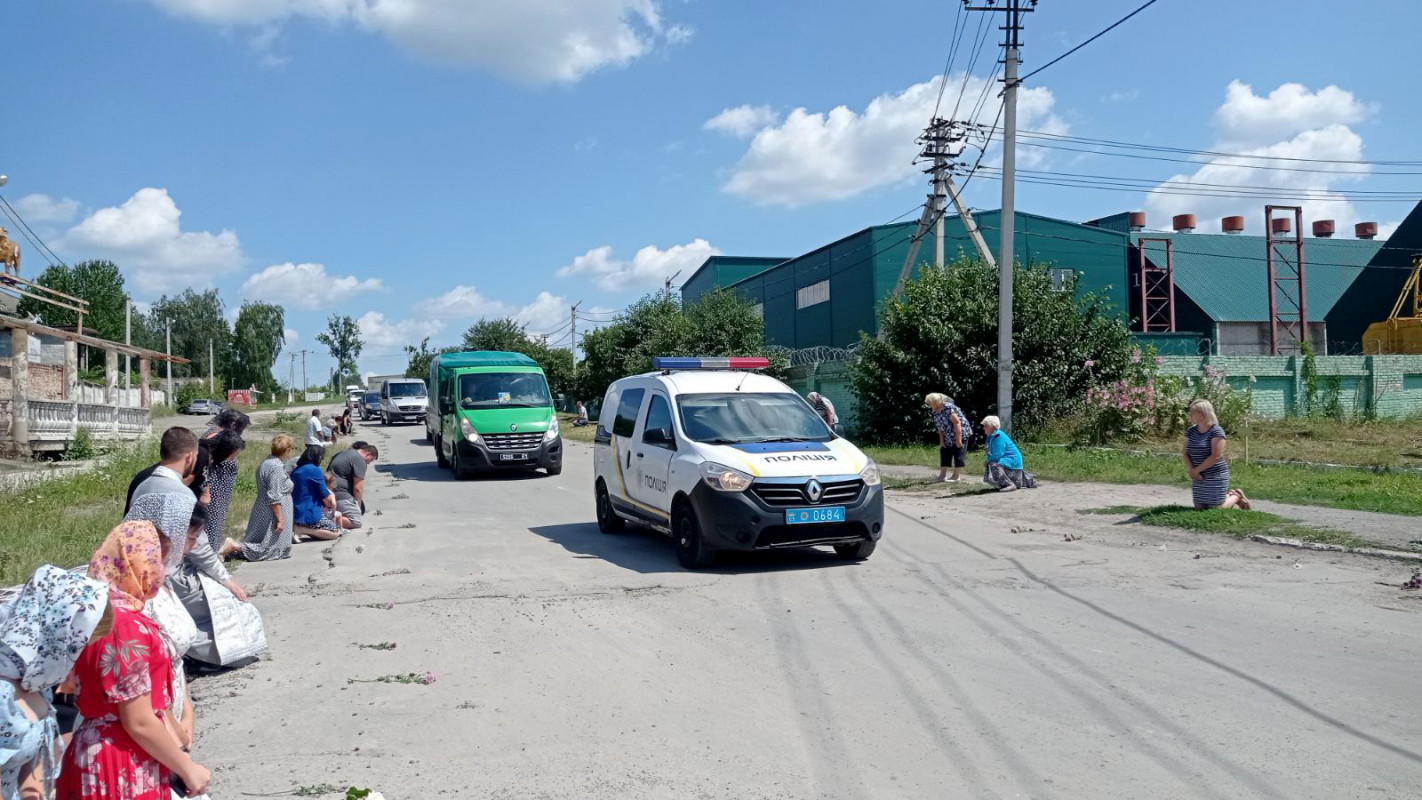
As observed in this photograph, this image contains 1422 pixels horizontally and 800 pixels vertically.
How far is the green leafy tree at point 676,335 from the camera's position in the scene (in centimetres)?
3950

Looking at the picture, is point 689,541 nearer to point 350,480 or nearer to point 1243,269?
point 350,480

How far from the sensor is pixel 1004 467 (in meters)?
16.0

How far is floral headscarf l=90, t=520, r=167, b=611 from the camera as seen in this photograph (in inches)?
140

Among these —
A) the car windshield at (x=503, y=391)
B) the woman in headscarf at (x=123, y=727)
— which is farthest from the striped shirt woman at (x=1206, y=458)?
the car windshield at (x=503, y=391)

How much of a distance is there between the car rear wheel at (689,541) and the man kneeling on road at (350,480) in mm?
5276

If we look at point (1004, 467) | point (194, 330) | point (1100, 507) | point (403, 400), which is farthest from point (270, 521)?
point (194, 330)

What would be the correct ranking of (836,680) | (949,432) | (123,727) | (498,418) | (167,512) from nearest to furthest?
(123,727) < (167,512) < (836,680) < (949,432) < (498,418)

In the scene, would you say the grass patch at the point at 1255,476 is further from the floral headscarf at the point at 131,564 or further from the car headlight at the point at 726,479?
the floral headscarf at the point at 131,564

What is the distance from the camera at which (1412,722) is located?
16.5 feet

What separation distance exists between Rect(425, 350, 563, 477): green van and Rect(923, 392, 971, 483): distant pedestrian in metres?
7.73

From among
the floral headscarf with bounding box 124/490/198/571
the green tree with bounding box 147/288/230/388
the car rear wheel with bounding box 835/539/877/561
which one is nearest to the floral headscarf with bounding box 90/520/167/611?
the floral headscarf with bounding box 124/490/198/571

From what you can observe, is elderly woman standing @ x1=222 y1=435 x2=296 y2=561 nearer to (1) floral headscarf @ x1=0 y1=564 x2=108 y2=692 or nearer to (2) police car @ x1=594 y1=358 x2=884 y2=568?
(2) police car @ x1=594 y1=358 x2=884 y2=568

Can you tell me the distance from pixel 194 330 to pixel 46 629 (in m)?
119

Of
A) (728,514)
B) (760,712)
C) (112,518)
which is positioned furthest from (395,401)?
(760,712)
